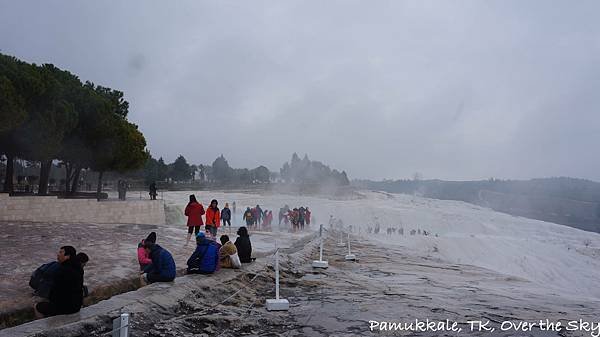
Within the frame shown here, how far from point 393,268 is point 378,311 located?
694cm

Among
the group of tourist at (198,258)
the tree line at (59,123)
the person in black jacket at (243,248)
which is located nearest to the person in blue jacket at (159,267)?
the group of tourist at (198,258)

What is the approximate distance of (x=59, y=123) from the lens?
20.6 meters

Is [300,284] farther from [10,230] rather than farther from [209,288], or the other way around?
[10,230]

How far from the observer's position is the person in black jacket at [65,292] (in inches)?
233

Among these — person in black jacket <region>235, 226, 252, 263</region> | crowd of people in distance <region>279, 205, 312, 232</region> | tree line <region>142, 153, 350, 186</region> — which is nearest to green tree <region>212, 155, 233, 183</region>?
tree line <region>142, 153, 350, 186</region>

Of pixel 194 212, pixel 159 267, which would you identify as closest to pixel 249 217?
pixel 194 212

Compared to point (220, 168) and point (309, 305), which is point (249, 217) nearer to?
point (309, 305)

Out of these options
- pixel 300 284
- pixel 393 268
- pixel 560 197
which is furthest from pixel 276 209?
pixel 560 197

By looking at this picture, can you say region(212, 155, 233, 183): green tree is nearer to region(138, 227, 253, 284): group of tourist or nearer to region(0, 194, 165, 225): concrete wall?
region(0, 194, 165, 225): concrete wall

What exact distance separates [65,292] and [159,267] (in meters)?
2.56

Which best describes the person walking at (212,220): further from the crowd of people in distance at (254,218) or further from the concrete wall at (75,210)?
the crowd of people in distance at (254,218)

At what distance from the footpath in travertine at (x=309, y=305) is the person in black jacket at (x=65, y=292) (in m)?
0.18

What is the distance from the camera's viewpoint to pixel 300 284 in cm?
1071

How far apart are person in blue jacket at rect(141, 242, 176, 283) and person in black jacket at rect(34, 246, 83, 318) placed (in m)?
2.31
